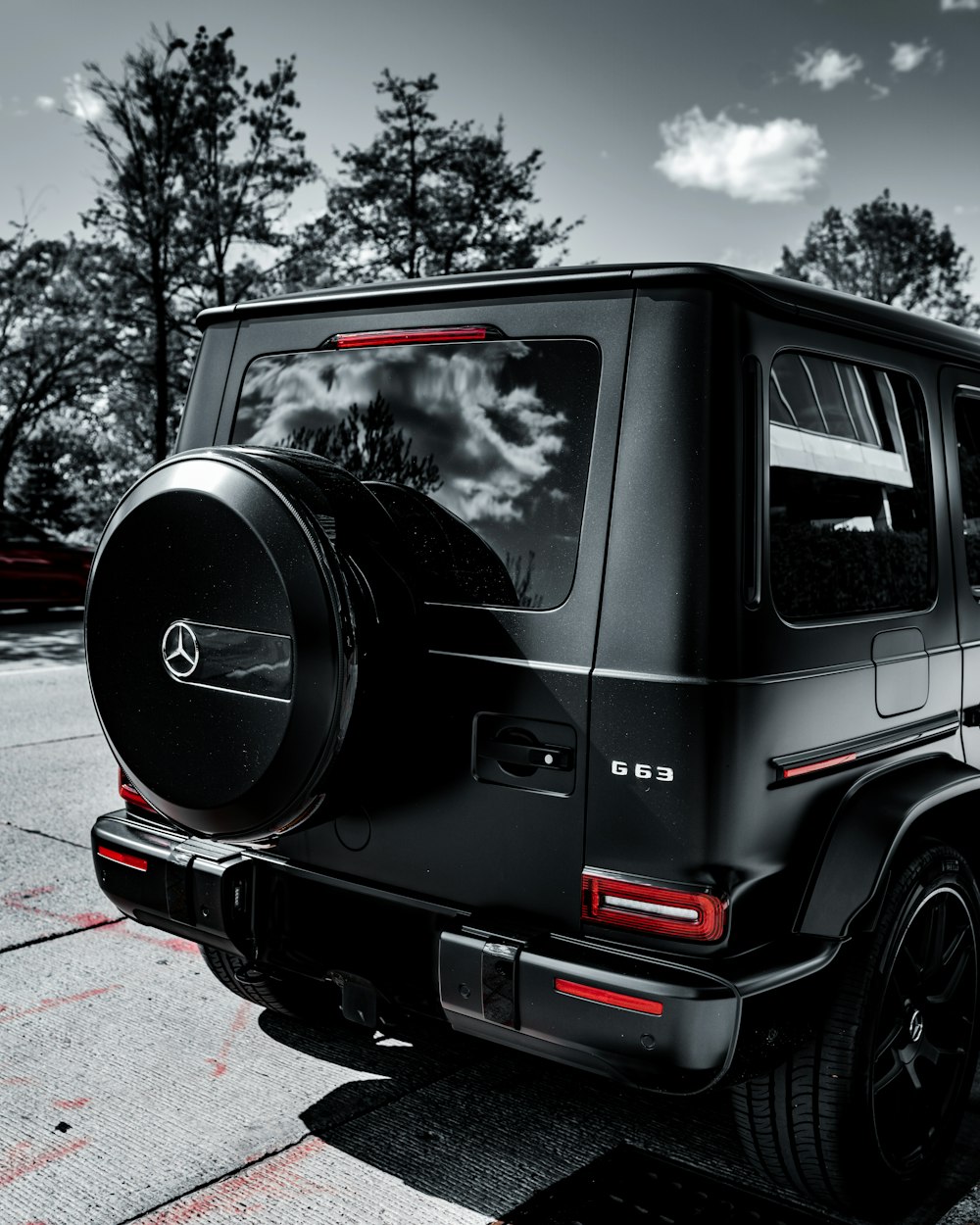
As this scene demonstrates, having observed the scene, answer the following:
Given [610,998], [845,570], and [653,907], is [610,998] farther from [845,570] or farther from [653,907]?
[845,570]

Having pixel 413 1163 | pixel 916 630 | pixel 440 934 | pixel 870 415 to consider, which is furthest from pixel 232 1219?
pixel 870 415

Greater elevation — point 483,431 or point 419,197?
point 419,197

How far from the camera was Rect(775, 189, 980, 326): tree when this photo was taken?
4403 cm

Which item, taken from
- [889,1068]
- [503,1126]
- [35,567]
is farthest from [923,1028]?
[35,567]

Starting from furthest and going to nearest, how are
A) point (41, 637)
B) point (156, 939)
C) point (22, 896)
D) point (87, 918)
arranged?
point (41, 637), point (22, 896), point (87, 918), point (156, 939)

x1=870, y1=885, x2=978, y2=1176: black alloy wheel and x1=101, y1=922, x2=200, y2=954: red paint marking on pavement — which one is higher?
x1=870, y1=885, x2=978, y2=1176: black alloy wheel

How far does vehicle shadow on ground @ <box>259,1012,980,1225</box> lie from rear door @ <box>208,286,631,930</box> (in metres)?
0.62

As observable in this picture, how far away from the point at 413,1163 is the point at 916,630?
188 centimetres

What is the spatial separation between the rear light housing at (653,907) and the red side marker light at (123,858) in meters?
1.25

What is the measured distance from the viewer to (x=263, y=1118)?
3.14 meters

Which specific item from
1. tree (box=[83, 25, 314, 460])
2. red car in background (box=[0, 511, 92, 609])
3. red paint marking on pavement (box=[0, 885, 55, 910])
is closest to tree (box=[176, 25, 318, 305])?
tree (box=[83, 25, 314, 460])

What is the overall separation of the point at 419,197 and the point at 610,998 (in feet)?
84.4

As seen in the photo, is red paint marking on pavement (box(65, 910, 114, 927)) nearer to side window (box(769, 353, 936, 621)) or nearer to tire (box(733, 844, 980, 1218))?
tire (box(733, 844, 980, 1218))

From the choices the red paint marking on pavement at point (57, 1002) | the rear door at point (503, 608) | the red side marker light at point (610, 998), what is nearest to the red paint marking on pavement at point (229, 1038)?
the red paint marking on pavement at point (57, 1002)
